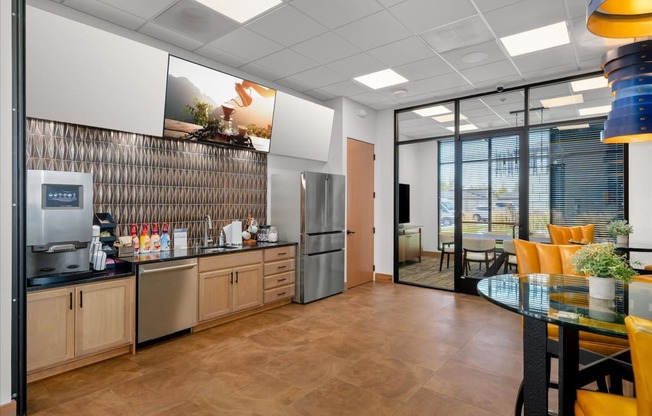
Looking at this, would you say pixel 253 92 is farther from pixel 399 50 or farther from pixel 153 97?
pixel 399 50

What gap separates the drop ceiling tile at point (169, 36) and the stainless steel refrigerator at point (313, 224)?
83.6 inches

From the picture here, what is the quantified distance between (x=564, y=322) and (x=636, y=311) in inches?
19.5

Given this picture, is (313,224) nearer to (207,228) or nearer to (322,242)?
(322,242)

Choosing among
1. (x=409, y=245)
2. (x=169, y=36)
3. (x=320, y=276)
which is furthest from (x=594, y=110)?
(x=169, y=36)

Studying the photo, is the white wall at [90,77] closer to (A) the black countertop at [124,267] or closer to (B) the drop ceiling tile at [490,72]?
(A) the black countertop at [124,267]

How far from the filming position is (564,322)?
1499 mm

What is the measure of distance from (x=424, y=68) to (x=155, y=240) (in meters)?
4.13

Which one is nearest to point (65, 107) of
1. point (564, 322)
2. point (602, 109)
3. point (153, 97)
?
point (153, 97)

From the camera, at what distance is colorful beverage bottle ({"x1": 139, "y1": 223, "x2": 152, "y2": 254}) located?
152 inches

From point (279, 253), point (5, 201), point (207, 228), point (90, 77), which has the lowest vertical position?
point (279, 253)

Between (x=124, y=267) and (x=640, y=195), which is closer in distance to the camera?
(x=124, y=267)

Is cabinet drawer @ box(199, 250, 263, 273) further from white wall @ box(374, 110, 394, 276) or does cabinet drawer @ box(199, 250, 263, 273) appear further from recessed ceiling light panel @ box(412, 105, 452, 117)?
recessed ceiling light panel @ box(412, 105, 452, 117)

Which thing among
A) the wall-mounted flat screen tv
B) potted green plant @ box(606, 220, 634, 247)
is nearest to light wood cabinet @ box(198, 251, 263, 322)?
the wall-mounted flat screen tv

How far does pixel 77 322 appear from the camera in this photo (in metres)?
2.89
